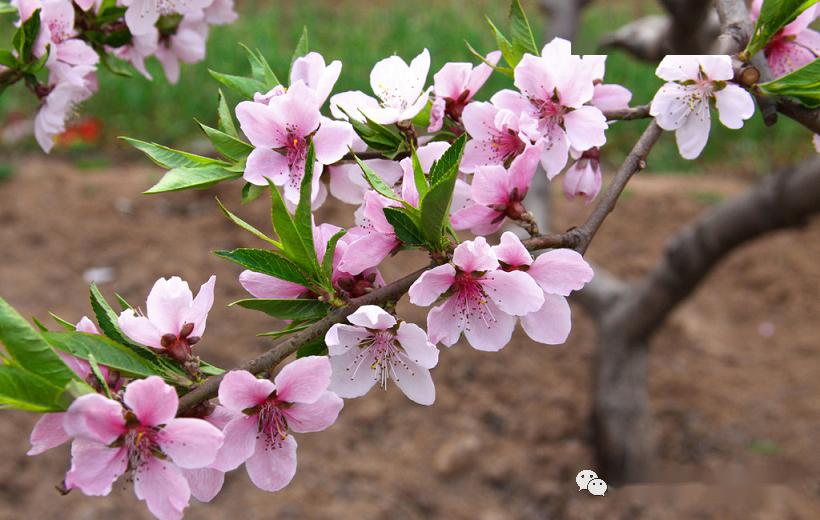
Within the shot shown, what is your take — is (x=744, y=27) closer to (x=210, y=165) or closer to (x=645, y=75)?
(x=210, y=165)

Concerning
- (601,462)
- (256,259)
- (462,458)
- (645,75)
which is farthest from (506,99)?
(645,75)

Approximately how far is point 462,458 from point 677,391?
115 cm

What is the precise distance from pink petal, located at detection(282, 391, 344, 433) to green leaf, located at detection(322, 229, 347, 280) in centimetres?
13

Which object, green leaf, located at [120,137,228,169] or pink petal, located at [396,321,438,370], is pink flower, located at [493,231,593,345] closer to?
pink petal, located at [396,321,438,370]

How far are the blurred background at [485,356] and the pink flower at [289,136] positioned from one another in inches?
81.3

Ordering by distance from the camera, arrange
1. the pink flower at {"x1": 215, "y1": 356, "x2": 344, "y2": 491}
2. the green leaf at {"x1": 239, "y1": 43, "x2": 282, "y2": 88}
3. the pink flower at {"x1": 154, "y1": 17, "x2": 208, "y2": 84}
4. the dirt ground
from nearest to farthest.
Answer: the pink flower at {"x1": 215, "y1": 356, "x2": 344, "y2": 491} → the green leaf at {"x1": 239, "y1": 43, "x2": 282, "y2": 88} → the pink flower at {"x1": 154, "y1": 17, "x2": 208, "y2": 84} → the dirt ground

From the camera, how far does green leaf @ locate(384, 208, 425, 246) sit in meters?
0.89

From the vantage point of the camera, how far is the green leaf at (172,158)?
3.50 ft

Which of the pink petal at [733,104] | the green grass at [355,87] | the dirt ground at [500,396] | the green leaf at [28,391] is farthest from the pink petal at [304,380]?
the green grass at [355,87]

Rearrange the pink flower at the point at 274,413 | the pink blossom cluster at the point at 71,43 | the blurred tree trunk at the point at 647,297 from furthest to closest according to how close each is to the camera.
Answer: the blurred tree trunk at the point at 647,297, the pink blossom cluster at the point at 71,43, the pink flower at the point at 274,413

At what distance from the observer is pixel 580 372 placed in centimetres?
384

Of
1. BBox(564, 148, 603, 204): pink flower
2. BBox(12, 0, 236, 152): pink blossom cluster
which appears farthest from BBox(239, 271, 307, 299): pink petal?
BBox(12, 0, 236, 152): pink blossom cluster

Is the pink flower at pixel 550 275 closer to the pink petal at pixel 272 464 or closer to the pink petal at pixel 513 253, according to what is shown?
the pink petal at pixel 513 253

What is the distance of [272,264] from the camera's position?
95 centimetres
